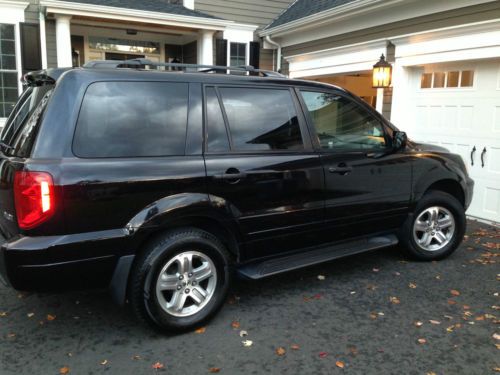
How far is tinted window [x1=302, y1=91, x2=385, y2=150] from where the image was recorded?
3963mm

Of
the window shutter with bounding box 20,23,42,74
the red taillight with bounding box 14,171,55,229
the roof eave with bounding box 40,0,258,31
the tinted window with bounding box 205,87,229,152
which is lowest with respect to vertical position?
the red taillight with bounding box 14,171,55,229

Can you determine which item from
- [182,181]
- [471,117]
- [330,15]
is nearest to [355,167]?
[182,181]

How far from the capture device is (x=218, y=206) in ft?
10.9

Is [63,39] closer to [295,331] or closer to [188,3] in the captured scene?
[188,3]

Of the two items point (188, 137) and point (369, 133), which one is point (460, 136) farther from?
point (188, 137)

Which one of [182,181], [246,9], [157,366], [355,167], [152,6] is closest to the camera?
[157,366]

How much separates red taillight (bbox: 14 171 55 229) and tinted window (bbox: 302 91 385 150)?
7.22 feet

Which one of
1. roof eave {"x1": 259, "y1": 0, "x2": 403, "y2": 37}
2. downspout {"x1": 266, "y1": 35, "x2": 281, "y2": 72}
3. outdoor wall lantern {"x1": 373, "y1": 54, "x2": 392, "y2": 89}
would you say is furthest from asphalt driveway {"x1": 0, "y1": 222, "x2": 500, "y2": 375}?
downspout {"x1": 266, "y1": 35, "x2": 281, "y2": 72}

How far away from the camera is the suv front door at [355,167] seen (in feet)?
13.0

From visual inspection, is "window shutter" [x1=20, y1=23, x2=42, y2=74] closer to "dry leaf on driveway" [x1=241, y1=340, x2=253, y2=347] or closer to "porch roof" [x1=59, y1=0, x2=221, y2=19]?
"porch roof" [x1=59, y1=0, x2=221, y2=19]

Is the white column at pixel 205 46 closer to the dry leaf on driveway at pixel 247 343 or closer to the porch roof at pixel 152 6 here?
the porch roof at pixel 152 6

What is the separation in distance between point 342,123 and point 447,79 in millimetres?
3874

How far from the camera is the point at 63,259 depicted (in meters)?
2.80

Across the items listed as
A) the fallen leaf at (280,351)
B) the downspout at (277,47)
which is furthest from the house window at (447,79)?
the fallen leaf at (280,351)
